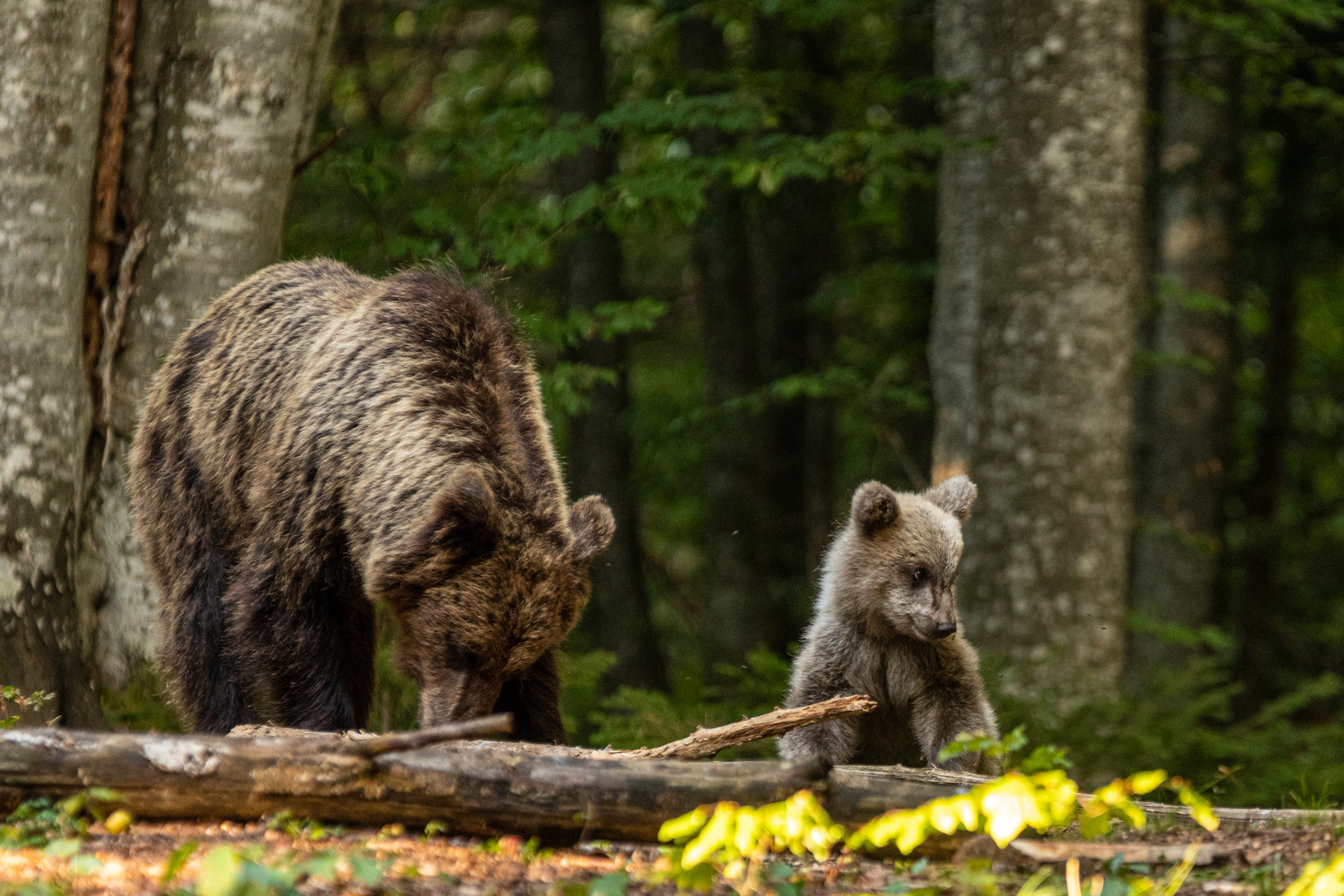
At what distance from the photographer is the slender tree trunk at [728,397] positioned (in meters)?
13.4

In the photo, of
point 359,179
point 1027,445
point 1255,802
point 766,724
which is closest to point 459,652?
point 766,724

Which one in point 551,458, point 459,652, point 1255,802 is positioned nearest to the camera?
point 459,652

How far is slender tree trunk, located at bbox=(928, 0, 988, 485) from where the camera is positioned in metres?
9.66

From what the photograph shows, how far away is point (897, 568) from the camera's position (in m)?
5.07

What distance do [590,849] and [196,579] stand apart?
2743 millimetres

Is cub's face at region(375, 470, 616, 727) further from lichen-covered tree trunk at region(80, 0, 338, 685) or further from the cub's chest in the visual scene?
lichen-covered tree trunk at region(80, 0, 338, 685)

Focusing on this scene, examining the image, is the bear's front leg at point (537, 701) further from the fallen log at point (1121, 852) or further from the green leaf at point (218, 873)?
the green leaf at point (218, 873)

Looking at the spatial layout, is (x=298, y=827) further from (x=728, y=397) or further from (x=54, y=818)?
(x=728, y=397)

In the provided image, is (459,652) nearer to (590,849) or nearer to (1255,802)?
(590,849)

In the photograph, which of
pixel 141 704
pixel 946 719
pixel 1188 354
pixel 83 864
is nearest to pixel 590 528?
pixel 946 719

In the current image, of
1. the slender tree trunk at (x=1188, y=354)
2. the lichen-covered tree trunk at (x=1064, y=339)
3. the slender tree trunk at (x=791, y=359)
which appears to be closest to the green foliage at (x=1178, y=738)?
the lichen-covered tree trunk at (x=1064, y=339)

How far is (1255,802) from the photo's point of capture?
315 inches

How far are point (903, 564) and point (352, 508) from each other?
7.15 ft

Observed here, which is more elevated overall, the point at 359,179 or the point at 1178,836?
the point at 359,179
